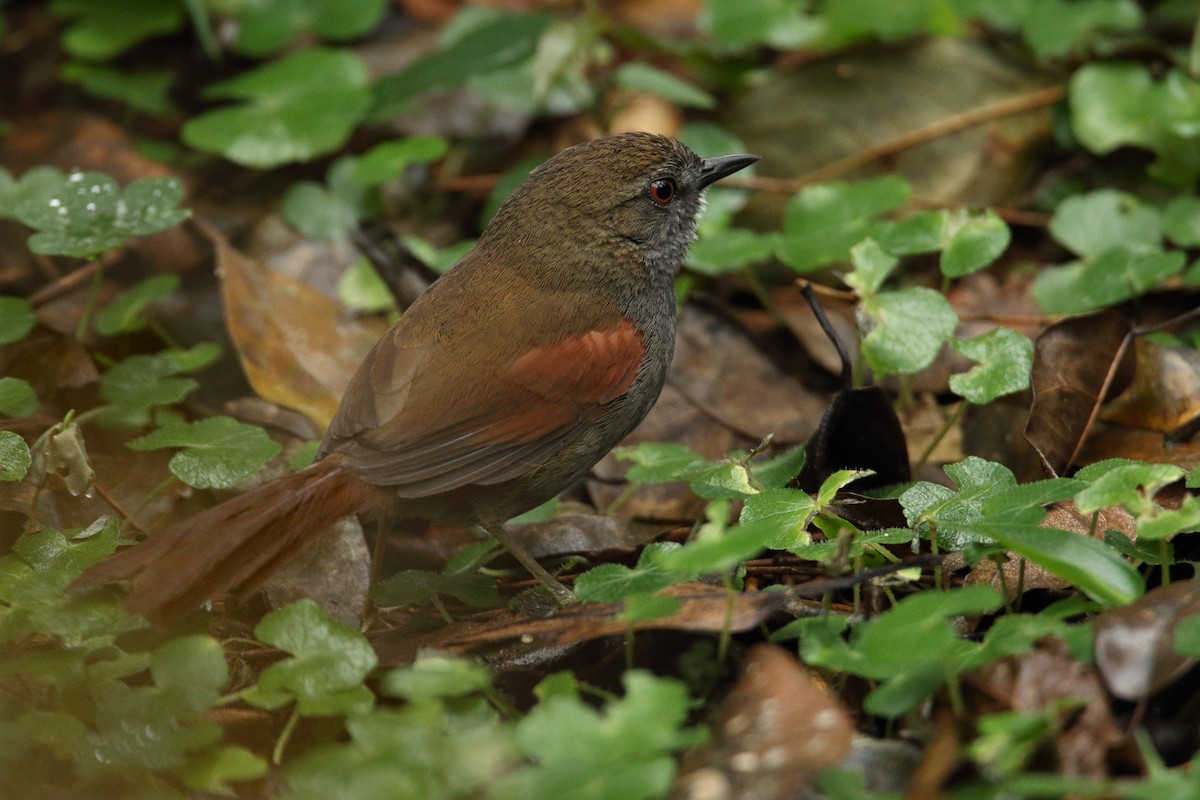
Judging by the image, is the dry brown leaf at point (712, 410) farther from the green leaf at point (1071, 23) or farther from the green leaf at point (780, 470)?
the green leaf at point (1071, 23)

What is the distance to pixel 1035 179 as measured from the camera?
5414 mm

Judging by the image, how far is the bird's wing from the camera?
11.1 feet

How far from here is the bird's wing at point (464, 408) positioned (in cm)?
338

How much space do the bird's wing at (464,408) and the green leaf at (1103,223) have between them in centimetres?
203

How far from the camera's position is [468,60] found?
5.34m

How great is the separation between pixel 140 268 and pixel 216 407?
118cm

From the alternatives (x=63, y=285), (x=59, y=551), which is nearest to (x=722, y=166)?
(x=59, y=551)

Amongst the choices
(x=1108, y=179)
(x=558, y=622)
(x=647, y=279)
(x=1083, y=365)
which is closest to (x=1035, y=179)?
(x=1108, y=179)

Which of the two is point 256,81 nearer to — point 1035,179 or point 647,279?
point 647,279

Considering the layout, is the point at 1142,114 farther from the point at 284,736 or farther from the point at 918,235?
the point at 284,736

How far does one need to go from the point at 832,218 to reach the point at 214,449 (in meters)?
2.35

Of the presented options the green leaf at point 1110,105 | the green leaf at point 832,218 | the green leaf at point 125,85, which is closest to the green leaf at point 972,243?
the green leaf at point 832,218

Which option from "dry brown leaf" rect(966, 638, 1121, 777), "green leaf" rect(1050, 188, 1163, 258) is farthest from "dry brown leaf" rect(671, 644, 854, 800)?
"green leaf" rect(1050, 188, 1163, 258)

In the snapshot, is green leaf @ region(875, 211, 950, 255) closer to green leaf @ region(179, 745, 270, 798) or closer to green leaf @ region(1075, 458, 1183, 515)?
green leaf @ region(1075, 458, 1183, 515)
